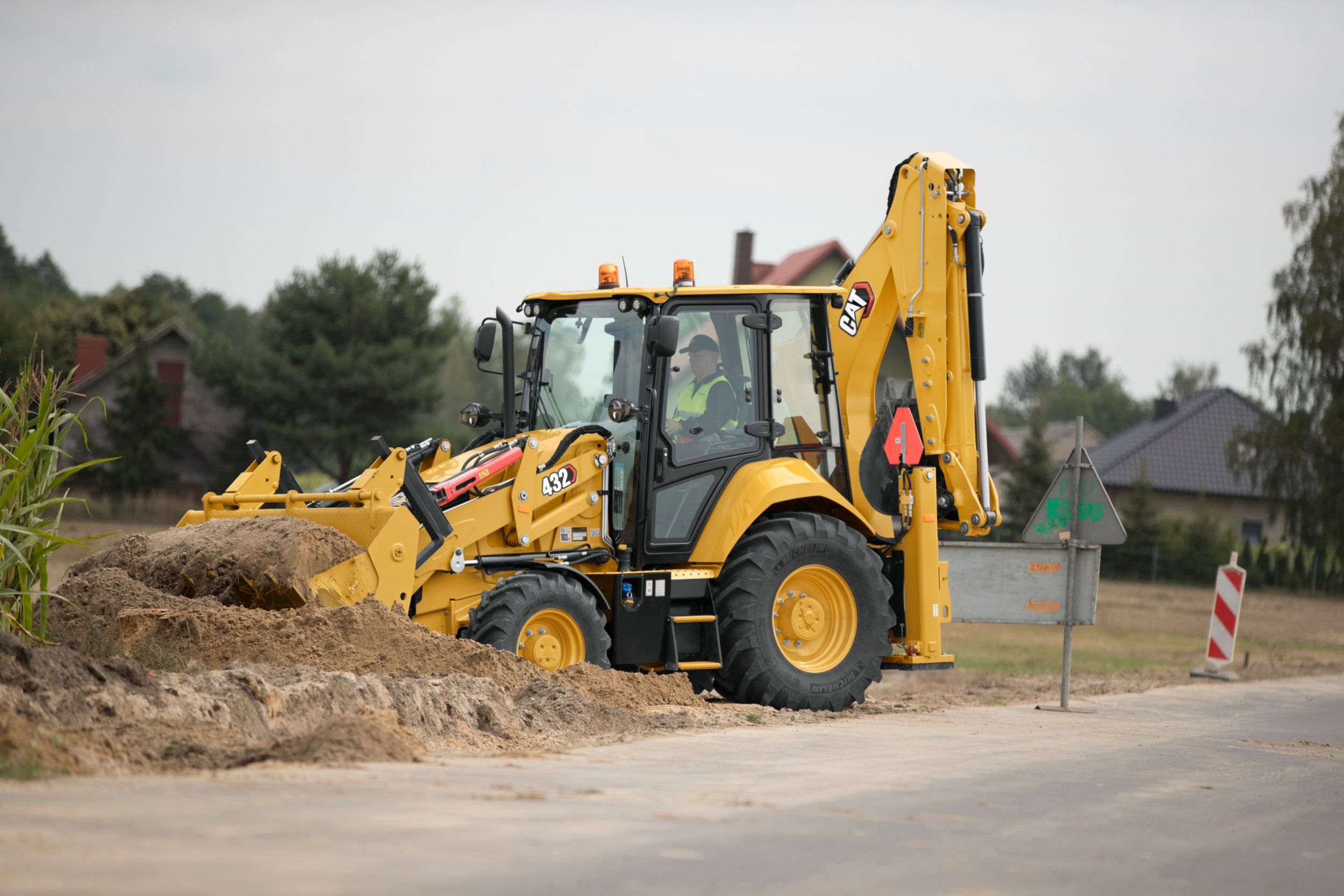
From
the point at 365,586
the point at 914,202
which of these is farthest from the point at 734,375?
the point at 365,586

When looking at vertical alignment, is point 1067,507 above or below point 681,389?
below

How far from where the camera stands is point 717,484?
35.2ft

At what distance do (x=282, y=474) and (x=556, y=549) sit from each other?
2.09 metres

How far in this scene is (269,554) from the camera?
8.88 meters

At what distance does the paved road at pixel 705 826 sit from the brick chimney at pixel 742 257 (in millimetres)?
32978

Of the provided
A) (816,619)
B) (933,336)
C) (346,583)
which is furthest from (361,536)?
(933,336)

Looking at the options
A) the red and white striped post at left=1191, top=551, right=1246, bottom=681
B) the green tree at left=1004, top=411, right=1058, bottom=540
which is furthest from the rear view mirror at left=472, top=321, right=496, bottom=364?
the green tree at left=1004, top=411, right=1058, bottom=540

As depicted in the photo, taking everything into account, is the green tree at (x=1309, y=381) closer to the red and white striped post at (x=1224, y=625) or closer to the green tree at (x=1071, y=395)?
the red and white striped post at (x=1224, y=625)

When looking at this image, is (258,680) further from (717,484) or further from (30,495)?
(717,484)

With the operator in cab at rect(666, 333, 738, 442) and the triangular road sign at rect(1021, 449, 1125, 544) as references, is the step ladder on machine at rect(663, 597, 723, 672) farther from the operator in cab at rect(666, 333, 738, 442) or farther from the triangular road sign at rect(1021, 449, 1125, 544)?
the triangular road sign at rect(1021, 449, 1125, 544)

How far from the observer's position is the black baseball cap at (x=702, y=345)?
10789mm

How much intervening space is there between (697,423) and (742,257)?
102 feet

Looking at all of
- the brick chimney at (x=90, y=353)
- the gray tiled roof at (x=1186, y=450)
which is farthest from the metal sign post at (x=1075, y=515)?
the brick chimney at (x=90, y=353)

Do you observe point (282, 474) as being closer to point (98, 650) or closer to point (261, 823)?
point (98, 650)
